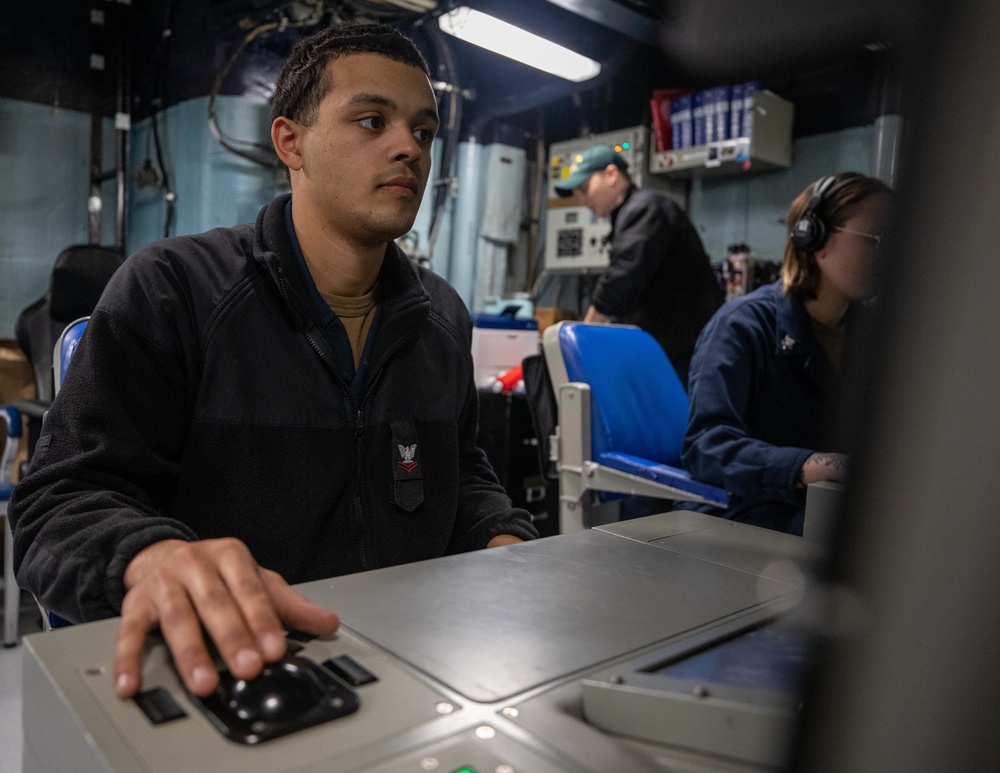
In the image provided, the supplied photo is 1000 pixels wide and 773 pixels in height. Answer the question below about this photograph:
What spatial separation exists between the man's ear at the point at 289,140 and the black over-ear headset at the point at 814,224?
1.01m

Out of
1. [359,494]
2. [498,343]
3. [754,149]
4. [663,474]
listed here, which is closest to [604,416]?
[663,474]

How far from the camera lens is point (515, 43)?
4.09m

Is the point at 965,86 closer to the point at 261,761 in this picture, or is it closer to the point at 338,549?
the point at 261,761

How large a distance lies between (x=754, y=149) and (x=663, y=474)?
2851 mm

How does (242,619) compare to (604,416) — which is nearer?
(242,619)

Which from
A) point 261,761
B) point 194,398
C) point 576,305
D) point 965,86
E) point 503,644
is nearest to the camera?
point 965,86

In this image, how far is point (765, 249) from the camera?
4441mm

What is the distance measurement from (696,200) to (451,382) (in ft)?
13.1

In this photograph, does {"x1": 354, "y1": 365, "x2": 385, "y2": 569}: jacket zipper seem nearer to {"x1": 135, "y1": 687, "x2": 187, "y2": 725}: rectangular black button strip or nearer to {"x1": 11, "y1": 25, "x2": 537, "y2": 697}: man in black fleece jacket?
{"x1": 11, "y1": 25, "x2": 537, "y2": 697}: man in black fleece jacket

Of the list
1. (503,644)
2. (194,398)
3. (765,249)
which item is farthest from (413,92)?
(765,249)

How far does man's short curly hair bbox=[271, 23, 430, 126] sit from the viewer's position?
3.84 ft

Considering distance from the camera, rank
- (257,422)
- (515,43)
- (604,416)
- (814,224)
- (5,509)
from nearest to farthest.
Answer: (257,422)
(814,224)
(604,416)
(5,509)
(515,43)

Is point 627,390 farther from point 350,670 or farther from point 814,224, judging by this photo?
point 350,670

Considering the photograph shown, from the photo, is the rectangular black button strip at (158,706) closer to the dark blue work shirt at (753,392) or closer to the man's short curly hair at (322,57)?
the man's short curly hair at (322,57)
